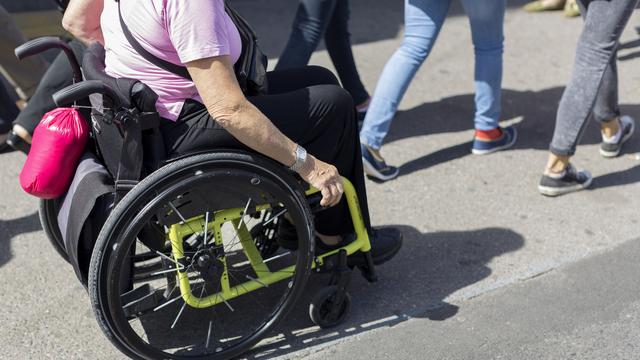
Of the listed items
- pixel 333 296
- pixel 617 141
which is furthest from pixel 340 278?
pixel 617 141

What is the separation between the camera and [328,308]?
10.4 feet

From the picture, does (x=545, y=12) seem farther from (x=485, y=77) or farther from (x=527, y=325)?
(x=527, y=325)

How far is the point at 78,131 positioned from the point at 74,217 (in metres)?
0.32

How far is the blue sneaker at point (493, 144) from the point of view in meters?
4.66

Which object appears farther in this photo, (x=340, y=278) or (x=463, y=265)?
(x=463, y=265)

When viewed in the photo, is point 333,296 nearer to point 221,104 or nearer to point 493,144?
point 221,104

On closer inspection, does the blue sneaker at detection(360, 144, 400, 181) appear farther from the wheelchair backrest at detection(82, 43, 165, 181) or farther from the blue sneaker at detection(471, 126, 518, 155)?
the wheelchair backrest at detection(82, 43, 165, 181)

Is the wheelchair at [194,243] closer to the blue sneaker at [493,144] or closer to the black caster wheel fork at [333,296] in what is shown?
the black caster wheel fork at [333,296]

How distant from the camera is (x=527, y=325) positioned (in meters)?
3.26

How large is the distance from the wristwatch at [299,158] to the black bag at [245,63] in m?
0.30

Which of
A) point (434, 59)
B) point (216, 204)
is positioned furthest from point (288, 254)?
point (434, 59)

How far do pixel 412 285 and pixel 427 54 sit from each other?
4.58 feet

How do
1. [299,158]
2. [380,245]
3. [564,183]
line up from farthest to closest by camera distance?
[564,183], [380,245], [299,158]

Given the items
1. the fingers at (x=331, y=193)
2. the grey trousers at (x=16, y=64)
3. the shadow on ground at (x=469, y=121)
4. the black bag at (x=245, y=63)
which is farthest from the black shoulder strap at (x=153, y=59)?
the grey trousers at (x=16, y=64)
